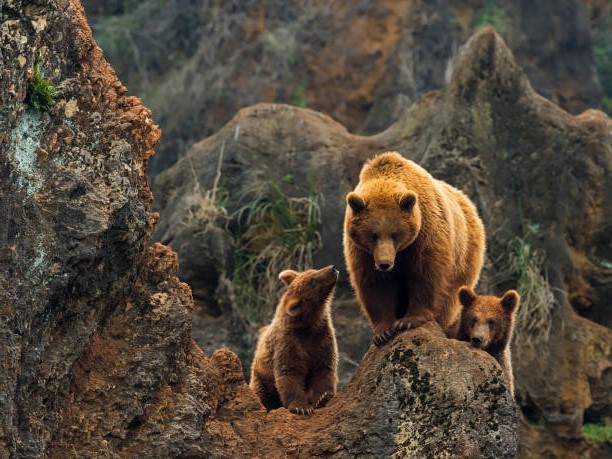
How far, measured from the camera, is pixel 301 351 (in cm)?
901

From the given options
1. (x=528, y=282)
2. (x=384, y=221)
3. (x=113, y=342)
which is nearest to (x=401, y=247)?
(x=384, y=221)

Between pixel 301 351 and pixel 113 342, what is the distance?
2038mm

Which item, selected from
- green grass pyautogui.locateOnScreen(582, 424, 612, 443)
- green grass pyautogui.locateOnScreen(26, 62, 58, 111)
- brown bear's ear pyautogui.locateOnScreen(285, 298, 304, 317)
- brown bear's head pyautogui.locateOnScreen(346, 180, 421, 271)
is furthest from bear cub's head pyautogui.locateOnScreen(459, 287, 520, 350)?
green grass pyautogui.locateOnScreen(582, 424, 612, 443)

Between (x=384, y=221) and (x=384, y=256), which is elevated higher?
(x=384, y=221)

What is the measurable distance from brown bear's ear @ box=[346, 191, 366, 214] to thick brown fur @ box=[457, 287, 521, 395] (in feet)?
3.31

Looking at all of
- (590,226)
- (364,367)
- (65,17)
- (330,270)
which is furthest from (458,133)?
(65,17)

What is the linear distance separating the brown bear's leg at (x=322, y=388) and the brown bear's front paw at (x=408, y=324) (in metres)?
0.76

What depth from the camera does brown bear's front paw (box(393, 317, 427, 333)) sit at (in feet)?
26.9

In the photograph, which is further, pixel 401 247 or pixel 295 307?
pixel 295 307

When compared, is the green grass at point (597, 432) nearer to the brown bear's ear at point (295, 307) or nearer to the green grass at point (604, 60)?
the brown bear's ear at point (295, 307)

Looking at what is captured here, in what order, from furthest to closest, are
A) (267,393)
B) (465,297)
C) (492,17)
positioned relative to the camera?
1. (492,17)
2. (267,393)
3. (465,297)

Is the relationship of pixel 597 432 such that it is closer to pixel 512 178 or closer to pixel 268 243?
pixel 512 178

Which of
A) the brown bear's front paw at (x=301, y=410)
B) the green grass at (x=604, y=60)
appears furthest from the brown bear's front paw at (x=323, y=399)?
the green grass at (x=604, y=60)

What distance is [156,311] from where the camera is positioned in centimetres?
753
